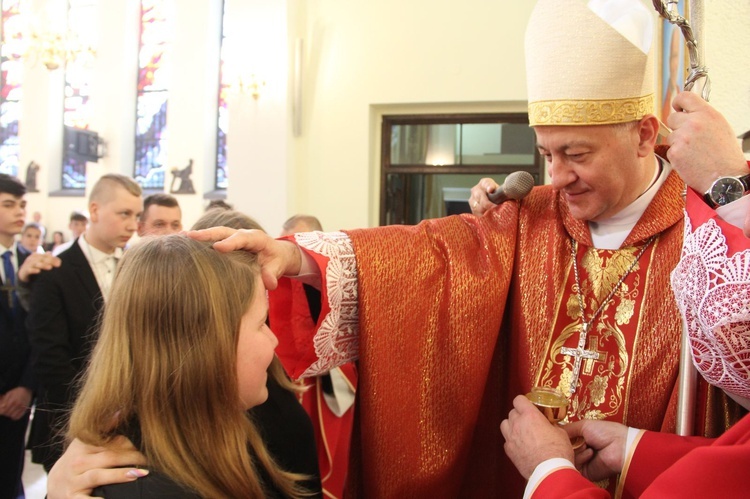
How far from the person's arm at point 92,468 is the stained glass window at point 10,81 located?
12.0 meters

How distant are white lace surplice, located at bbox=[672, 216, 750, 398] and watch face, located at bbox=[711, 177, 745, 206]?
0.16 feet

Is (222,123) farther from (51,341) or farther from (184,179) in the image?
(51,341)

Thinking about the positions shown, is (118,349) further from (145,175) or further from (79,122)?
(79,122)

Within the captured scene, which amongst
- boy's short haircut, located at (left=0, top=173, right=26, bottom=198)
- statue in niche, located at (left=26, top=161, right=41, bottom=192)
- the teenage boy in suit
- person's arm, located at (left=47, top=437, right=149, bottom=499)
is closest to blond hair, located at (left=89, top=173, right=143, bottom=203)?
the teenage boy in suit

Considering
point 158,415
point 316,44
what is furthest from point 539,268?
point 316,44

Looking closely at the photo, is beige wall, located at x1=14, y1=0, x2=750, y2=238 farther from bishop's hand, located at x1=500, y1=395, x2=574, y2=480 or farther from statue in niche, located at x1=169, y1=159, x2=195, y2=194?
bishop's hand, located at x1=500, y1=395, x2=574, y2=480

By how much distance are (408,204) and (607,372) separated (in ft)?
19.3

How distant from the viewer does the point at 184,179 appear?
32.8ft

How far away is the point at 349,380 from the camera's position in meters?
2.97

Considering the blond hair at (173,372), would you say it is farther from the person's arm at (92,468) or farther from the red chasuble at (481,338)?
the red chasuble at (481,338)

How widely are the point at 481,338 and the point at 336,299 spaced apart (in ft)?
1.24

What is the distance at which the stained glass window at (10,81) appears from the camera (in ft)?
38.1

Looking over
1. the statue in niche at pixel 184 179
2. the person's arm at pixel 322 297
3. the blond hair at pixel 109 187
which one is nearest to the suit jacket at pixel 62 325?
the blond hair at pixel 109 187

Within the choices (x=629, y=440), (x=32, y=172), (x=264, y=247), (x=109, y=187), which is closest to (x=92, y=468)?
(x=264, y=247)
